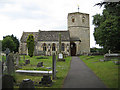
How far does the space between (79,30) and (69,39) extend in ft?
18.6

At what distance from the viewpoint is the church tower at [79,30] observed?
146 ft

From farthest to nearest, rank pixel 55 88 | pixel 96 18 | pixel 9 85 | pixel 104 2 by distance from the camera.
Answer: pixel 96 18 < pixel 104 2 < pixel 55 88 < pixel 9 85

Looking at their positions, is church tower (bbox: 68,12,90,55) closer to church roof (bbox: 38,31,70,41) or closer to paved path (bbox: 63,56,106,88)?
church roof (bbox: 38,31,70,41)

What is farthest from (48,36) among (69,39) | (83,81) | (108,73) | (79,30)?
(83,81)

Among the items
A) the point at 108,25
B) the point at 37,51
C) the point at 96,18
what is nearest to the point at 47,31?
the point at 37,51

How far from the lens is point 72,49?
44.3 meters

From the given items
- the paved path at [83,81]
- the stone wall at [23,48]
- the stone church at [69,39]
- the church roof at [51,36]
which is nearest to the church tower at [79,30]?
the stone church at [69,39]

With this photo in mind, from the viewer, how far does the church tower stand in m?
44.5

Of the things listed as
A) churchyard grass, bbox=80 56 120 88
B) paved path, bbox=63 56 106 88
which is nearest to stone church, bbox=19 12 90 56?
churchyard grass, bbox=80 56 120 88

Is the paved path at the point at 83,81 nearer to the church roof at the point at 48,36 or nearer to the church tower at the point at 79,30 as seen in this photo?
the church roof at the point at 48,36

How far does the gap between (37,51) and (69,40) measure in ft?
34.8

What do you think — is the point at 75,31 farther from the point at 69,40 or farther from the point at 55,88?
the point at 55,88

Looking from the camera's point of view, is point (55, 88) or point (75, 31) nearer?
point (55, 88)

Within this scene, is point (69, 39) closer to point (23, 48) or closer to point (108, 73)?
point (23, 48)
